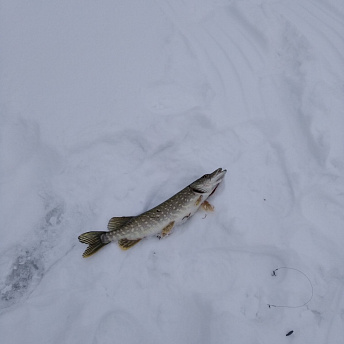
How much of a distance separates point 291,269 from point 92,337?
7.63 ft

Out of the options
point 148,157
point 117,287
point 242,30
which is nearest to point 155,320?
point 117,287

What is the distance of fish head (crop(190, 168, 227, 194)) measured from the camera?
398cm

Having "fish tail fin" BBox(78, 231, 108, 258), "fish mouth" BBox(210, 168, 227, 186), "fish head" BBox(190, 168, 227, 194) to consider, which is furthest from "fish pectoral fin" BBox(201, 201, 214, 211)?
"fish tail fin" BBox(78, 231, 108, 258)

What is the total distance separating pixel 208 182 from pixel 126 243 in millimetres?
1272

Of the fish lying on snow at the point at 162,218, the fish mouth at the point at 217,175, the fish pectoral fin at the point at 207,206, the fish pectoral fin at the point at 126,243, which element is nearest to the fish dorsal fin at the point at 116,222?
the fish lying on snow at the point at 162,218

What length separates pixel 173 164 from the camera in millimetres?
4457

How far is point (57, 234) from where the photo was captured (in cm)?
429

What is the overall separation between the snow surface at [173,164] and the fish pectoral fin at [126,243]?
0.10 m

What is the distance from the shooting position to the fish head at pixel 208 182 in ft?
13.0

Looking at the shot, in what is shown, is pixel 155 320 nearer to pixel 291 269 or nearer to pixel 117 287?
pixel 117 287

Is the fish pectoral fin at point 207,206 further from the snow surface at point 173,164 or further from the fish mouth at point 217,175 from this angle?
the fish mouth at point 217,175

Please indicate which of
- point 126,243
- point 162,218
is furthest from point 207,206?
point 126,243

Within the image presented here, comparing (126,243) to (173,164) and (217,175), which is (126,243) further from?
(217,175)

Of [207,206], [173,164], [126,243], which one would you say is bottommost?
[207,206]
